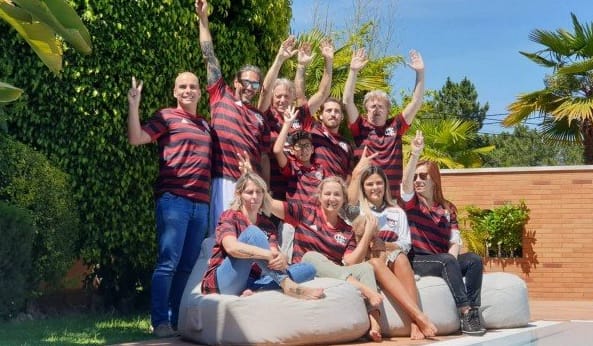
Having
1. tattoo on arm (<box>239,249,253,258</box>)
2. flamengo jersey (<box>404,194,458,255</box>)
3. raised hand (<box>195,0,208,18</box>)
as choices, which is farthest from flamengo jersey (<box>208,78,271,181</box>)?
flamengo jersey (<box>404,194,458,255</box>)

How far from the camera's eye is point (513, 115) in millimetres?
16750

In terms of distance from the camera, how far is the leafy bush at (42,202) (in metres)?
7.39

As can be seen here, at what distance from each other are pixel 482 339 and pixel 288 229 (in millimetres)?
1806

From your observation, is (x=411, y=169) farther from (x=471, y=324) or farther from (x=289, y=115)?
(x=471, y=324)

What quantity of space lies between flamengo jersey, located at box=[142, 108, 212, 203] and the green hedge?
921 mm

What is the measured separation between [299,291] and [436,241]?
212 centimetres

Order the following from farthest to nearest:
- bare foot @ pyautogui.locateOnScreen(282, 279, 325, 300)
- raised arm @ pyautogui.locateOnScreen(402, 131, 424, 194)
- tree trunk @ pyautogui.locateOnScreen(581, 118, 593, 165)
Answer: tree trunk @ pyautogui.locateOnScreen(581, 118, 593, 165)
raised arm @ pyautogui.locateOnScreen(402, 131, 424, 194)
bare foot @ pyautogui.locateOnScreen(282, 279, 325, 300)

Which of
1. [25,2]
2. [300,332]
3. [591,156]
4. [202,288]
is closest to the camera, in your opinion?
[25,2]

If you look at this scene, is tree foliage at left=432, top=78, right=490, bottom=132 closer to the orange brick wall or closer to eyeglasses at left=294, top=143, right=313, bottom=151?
the orange brick wall

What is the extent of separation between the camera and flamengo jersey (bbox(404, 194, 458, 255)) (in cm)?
795

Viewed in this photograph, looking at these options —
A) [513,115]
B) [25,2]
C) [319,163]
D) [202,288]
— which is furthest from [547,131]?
[25,2]

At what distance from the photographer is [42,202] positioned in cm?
751

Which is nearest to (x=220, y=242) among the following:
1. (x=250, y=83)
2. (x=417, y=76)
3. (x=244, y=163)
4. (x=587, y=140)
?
(x=244, y=163)

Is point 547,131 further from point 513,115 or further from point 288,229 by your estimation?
point 288,229
